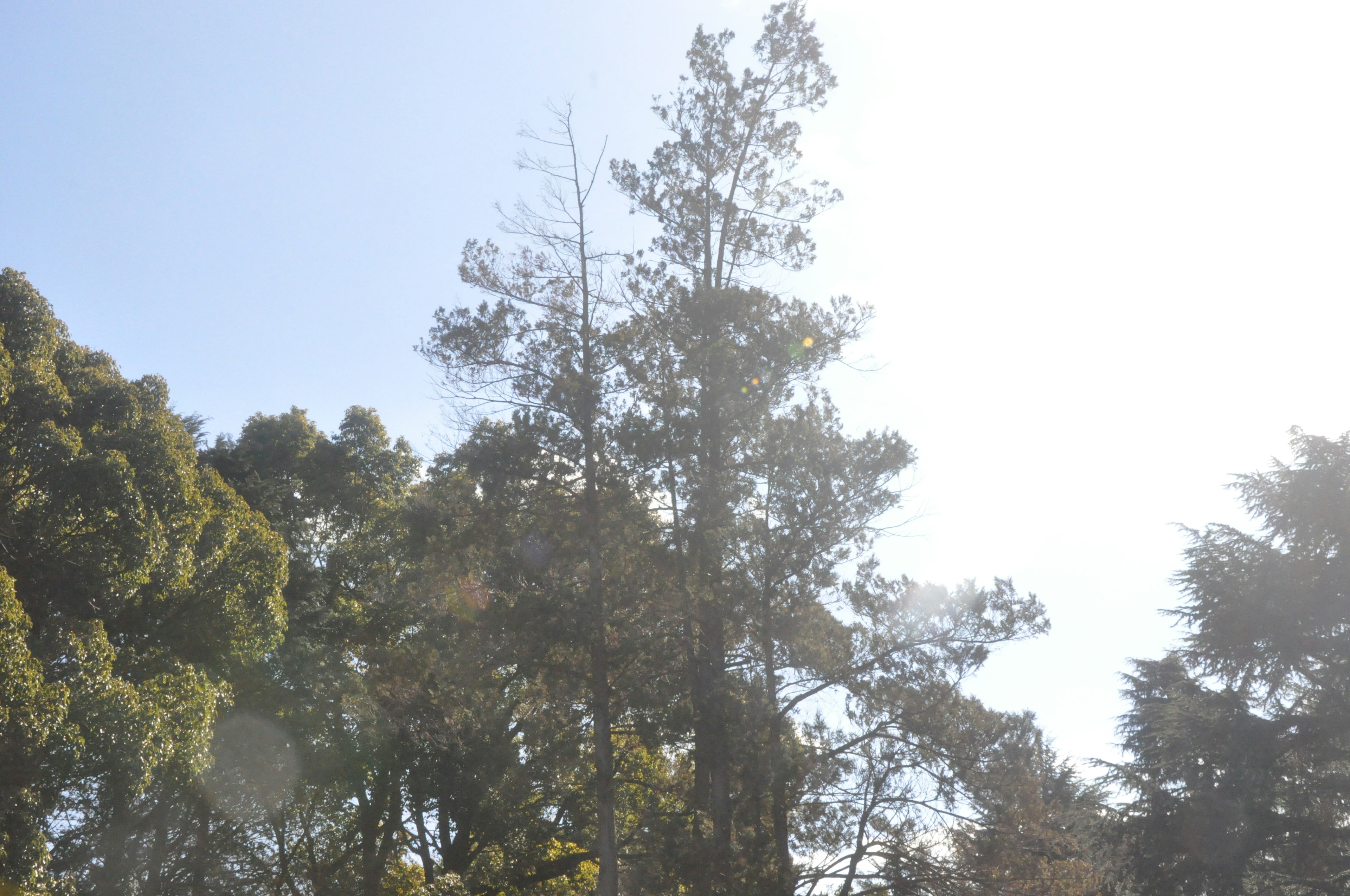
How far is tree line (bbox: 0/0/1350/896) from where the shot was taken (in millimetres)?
12305

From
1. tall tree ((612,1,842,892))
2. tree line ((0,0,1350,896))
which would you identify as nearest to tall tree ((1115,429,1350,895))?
tree line ((0,0,1350,896))

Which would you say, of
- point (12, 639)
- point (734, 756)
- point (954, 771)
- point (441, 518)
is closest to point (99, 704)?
point (12, 639)

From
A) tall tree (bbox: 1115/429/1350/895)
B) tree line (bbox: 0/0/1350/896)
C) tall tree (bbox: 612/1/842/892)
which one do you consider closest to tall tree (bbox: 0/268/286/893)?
tree line (bbox: 0/0/1350/896)

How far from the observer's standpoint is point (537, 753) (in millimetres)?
14383

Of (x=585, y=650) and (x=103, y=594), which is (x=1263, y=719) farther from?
(x=103, y=594)

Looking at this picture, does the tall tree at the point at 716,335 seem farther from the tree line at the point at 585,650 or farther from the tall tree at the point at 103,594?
the tall tree at the point at 103,594

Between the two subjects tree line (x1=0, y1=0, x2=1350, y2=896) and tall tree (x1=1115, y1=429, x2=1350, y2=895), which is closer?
tree line (x1=0, y1=0, x2=1350, y2=896)

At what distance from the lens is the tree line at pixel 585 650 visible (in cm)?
1230

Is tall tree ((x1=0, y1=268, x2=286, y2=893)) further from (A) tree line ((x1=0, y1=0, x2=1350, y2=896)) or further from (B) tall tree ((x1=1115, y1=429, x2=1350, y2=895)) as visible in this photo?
(B) tall tree ((x1=1115, y1=429, x2=1350, y2=895))

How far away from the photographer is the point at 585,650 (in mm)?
13680

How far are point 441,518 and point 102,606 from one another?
504 cm

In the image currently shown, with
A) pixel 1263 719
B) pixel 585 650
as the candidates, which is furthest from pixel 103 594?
pixel 1263 719

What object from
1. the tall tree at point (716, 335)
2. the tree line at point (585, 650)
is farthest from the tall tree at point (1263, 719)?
the tall tree at point (716, 335)

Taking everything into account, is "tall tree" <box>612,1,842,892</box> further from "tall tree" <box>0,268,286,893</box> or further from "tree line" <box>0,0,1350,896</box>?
"tall tree" <box>0,268,286,893</box>
